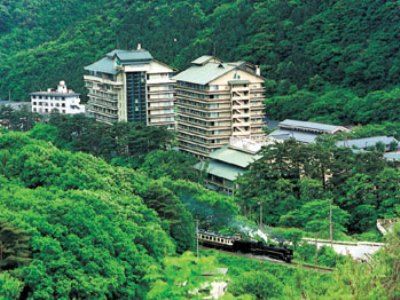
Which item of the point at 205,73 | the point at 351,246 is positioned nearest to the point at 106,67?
the point at 205,73

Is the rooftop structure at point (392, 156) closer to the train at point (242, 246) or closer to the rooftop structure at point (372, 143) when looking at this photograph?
the rooftop structure at point (372, 143)

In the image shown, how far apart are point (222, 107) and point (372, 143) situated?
942 centimetres

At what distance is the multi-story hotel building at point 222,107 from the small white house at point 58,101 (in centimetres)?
1640

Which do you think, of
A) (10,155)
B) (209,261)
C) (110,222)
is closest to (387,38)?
(10,155)

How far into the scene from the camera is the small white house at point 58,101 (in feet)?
245

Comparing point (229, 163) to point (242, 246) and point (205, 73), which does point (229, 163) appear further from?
point (242, 246)

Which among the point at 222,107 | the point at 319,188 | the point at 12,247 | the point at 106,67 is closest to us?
the point at 12,247

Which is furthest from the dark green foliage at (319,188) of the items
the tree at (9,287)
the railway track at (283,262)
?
the tree at (9,287)

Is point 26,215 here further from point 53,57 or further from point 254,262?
point 53,57

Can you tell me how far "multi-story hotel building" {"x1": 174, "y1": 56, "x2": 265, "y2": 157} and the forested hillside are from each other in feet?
34.5

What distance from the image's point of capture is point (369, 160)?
156 feet

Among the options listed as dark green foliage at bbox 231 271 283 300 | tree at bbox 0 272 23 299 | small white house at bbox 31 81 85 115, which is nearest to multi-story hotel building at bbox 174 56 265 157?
small white house at bbox 31 81 85 115

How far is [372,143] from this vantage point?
5822cm

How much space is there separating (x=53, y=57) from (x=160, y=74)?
30498 mm
